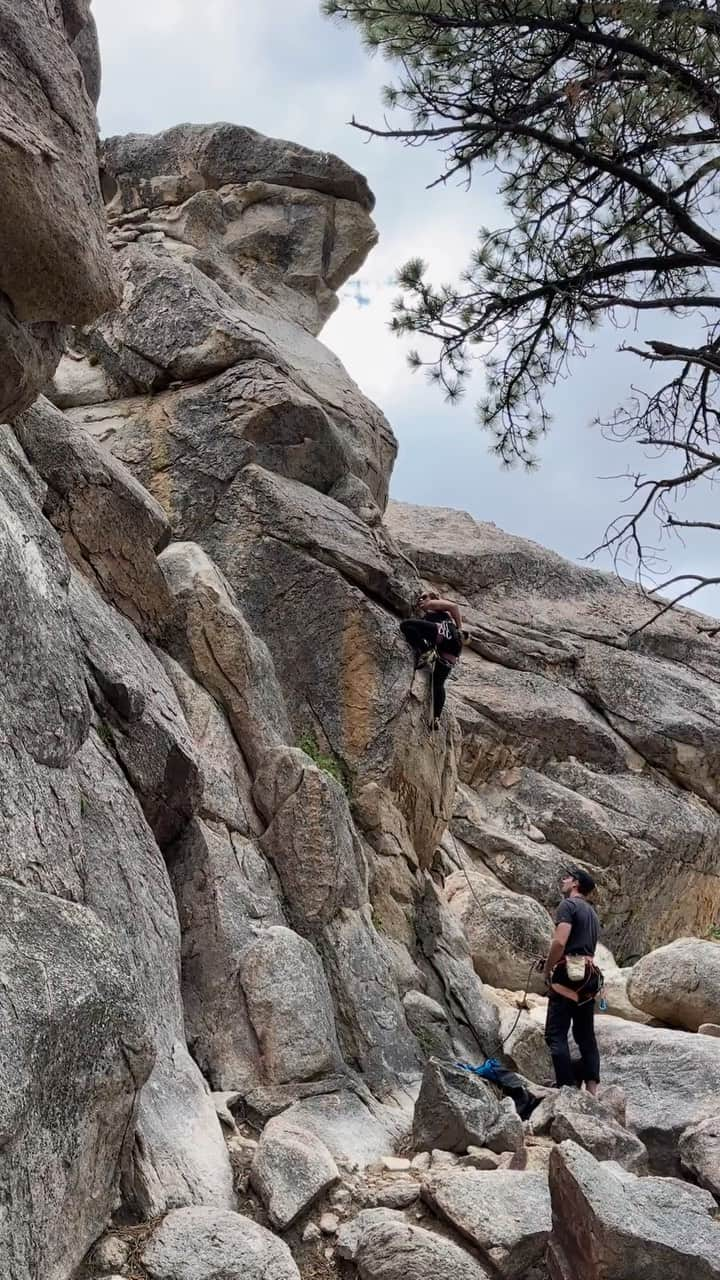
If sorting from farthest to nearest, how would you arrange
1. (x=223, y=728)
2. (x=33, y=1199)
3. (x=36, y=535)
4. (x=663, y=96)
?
(x=223, y=728)
(x=36, y=535)
(x=663, y=96)
(x=33, y=1199)

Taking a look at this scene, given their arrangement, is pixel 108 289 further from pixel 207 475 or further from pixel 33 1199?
pixel 207 475

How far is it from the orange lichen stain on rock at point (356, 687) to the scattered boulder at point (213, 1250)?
9.21 meters

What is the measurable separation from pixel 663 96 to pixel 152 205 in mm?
16189

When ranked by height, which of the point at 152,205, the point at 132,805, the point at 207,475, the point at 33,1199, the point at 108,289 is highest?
the point at 152,205

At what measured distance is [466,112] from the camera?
299 inches

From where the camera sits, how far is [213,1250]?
20.7ft

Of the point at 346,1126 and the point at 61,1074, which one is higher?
the point at 61,1074

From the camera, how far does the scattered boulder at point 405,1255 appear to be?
6.75m

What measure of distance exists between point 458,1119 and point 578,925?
3.28 m

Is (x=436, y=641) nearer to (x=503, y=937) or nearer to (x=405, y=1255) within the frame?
(x=503, y=937)

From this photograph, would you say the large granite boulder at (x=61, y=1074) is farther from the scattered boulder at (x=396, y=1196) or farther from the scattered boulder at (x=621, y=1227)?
the scattered boulder at (x=621, y=1227)

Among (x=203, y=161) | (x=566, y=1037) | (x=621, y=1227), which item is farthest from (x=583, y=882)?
(x=203, y=161)

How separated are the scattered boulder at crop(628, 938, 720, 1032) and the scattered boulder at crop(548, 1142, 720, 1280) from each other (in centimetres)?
879

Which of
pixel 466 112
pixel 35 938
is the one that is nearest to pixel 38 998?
pixel 35 938
